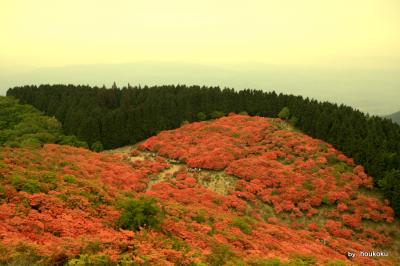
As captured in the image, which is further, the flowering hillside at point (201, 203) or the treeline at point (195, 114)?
the treeline at point (195, 114)

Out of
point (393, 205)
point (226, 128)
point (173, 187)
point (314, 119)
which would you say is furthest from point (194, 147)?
point (393, 205)

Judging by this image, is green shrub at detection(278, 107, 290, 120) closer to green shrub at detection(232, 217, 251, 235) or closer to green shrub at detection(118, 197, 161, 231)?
green shrub at detection(232, 217, 251, 235)

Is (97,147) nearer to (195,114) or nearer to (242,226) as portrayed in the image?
(195,114)

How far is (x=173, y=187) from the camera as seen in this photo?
37.2 meters

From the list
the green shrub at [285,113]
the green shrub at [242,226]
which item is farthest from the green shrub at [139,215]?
the green shrub at [285,113]

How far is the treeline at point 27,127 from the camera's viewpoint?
53.4 m

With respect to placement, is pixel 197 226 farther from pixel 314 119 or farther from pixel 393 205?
pixel 314 119

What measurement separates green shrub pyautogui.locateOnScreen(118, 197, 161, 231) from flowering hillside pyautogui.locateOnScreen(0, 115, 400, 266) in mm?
56

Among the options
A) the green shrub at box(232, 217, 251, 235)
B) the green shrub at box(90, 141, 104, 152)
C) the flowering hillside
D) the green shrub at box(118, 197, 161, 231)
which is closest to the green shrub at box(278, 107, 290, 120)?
the flowering hillside

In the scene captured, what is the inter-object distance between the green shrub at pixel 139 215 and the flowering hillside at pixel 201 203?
6cm

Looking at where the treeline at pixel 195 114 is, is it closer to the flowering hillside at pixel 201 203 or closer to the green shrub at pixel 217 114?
the green shrub at pixel 217 114

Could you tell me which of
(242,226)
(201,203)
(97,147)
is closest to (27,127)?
(97,147)

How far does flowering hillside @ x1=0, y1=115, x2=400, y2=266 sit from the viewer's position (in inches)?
578

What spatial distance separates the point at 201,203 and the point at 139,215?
14.5 metres
